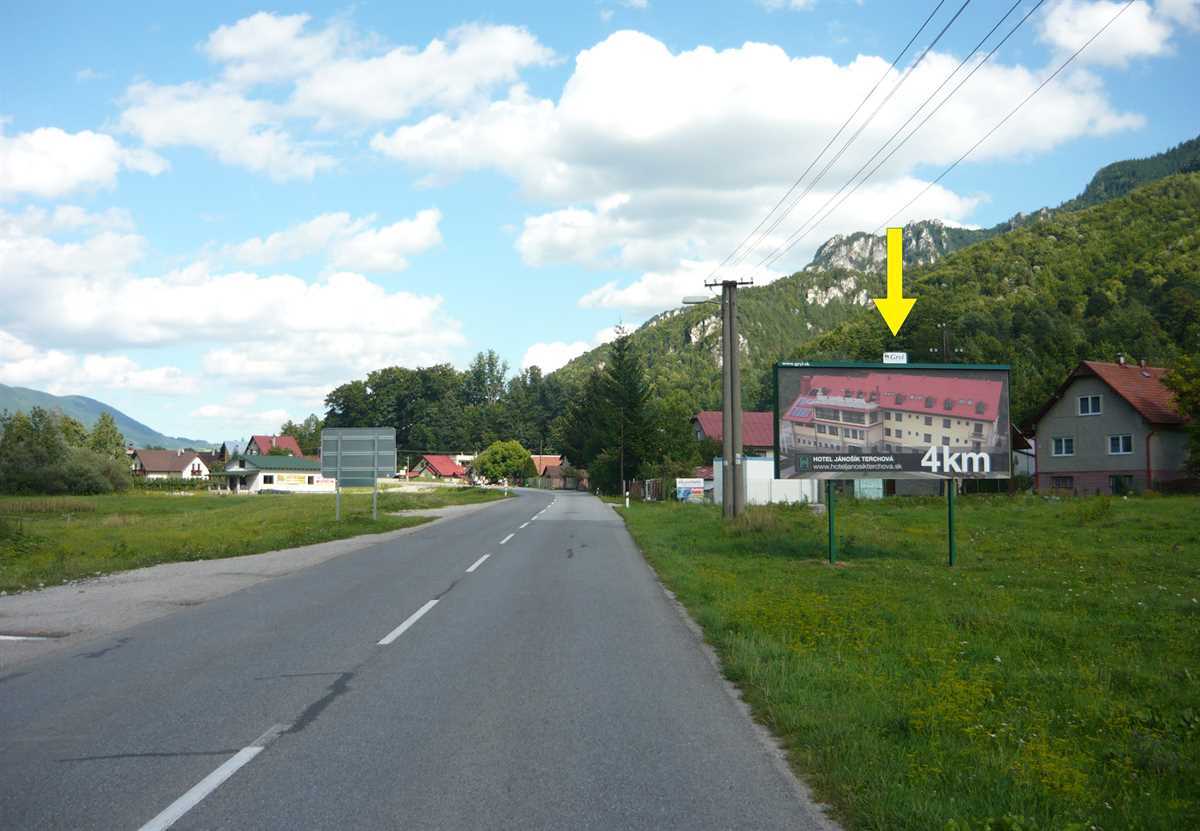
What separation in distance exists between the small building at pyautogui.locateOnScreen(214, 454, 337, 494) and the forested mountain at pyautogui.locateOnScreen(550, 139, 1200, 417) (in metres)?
40.6

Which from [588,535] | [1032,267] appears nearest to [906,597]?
[588,535]

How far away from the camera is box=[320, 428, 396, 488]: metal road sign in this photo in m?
35.4

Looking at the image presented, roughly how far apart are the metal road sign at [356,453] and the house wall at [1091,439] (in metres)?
36.3

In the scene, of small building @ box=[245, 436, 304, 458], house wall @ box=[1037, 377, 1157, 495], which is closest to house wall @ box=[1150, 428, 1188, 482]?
house wall @ box=[1037, 377, 1157, 495]

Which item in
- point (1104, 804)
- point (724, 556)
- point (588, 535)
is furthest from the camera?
point (588, 535)

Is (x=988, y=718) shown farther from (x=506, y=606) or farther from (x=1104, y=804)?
(x=506, y=606)

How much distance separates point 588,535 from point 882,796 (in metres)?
23.2

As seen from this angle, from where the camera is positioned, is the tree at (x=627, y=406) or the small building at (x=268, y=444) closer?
the tree at (x=627, y=406)

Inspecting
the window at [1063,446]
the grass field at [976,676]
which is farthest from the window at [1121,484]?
the grass field at [976,676]

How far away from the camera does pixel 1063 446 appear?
5144 centimetres

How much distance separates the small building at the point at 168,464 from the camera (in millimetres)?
147000

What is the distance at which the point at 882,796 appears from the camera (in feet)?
16.1

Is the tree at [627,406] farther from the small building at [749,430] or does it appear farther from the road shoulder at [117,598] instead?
the road shoulder at [117,598]

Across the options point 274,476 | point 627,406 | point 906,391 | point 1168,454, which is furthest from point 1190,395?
A: point 274,476
